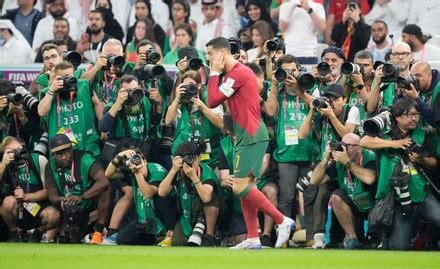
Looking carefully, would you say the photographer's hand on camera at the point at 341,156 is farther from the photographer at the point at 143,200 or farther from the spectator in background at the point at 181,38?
the spectator in background at the point at 181,38

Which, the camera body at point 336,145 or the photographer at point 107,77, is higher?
the photographer at point 107,77

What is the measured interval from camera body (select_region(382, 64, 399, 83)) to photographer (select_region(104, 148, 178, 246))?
299 centimetres

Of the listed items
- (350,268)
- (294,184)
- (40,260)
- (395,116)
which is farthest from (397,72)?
(40,260)

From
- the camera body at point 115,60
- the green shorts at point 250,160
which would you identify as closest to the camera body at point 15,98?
the camera body at point 115,60

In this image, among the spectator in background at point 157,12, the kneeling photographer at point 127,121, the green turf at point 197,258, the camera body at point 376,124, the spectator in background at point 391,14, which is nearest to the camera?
the green turf at point 197,258

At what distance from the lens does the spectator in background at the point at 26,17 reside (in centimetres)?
2164

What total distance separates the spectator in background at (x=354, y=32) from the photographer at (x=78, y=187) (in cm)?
424

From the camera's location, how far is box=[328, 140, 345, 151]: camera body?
16.0 meters

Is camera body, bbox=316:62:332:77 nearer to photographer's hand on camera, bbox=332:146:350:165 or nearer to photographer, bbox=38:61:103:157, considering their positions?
photographer's hand on camera, bbox=332:146:350:165

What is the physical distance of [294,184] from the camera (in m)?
16.8

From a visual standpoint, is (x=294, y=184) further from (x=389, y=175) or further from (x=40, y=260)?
(x=40, y=260)

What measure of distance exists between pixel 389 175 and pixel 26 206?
4512 millimetres

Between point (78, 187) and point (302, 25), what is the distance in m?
4.20

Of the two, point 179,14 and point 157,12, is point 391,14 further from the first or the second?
point 157,12
